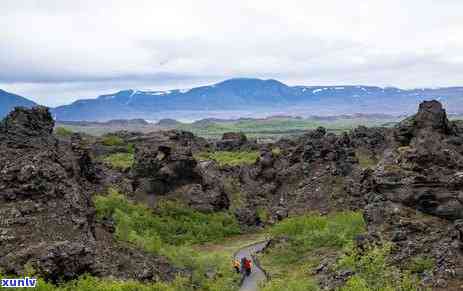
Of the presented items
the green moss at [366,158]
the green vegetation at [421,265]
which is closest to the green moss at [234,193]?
the green moss at [366,158]

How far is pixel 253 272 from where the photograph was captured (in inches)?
2731

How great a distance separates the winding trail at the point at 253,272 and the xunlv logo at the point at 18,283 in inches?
1072

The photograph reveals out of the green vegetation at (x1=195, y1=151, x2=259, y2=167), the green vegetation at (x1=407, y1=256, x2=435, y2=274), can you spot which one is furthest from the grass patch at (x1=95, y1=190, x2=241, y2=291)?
the green vegetation at (x1=195, y1=151, x2=259, y2=167)

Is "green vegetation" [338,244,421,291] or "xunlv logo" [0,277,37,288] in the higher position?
"xunlv logo" [0,277,37,288]

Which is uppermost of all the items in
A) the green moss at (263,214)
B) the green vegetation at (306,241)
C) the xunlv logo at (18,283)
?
the xunlv logo at (18,283)

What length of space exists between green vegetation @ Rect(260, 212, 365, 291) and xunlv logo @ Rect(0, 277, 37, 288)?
3162 cm

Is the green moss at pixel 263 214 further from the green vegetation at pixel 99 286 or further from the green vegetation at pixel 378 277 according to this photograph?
the green vegetation at pixel 99 286

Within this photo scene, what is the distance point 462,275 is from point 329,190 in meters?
53.6

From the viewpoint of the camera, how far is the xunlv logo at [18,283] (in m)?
36.5

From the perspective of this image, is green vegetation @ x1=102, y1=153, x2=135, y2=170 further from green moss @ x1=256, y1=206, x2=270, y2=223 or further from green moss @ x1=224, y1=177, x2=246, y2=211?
green moss @ x1=256, y1=206, x2=270, y2=223

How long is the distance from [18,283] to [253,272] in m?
35.5

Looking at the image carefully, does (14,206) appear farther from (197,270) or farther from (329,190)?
(329,190)

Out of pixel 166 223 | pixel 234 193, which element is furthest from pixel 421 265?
pixel 234 193

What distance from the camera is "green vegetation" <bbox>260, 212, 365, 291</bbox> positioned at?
230 feet
